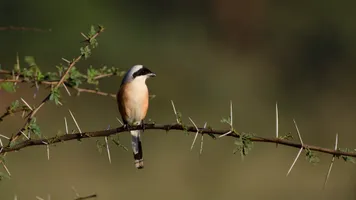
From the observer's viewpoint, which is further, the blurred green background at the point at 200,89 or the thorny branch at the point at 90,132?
the blurred green background at the point at 200,89

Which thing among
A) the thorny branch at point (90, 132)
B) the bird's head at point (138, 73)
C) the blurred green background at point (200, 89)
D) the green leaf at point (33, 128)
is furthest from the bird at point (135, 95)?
the blurred green background at point (200, 89)

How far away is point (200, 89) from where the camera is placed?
1580cm

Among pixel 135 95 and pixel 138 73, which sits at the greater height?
pixel 138 73

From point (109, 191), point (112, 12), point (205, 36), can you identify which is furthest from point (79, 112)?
point (205, 36)

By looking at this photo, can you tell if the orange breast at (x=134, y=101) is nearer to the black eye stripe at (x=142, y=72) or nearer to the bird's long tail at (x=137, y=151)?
the black eye stripe at (x=142, y=72)

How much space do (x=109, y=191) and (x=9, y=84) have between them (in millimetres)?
A: 6411

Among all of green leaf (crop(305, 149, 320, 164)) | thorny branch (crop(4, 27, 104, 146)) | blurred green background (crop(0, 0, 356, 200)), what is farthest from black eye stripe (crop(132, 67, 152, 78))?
blurred green background (crop(0, 0, 356, 200))

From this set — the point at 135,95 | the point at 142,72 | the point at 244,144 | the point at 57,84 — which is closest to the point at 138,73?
the point at 142,72

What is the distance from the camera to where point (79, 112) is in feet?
43.8

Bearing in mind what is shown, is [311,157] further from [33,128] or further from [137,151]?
[137,151]

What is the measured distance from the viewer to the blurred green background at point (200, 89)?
400 inches

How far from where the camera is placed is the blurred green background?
1017cm

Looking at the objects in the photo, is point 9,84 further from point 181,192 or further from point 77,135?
point 181,192

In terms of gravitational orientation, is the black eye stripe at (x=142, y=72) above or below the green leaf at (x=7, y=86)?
below
